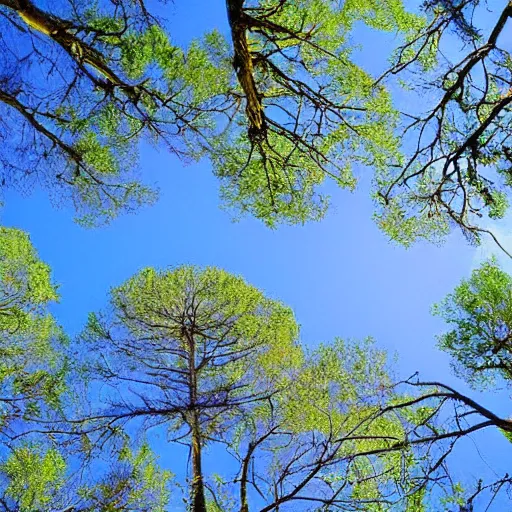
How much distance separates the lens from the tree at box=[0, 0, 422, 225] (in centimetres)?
440

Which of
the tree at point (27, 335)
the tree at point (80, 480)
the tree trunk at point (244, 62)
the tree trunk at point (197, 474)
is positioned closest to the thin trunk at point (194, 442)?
the tree trunk at point (197, 474)

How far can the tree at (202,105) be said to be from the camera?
14.4ft

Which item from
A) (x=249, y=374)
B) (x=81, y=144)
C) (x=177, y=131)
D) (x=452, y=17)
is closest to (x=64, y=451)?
(x=249, y=374)

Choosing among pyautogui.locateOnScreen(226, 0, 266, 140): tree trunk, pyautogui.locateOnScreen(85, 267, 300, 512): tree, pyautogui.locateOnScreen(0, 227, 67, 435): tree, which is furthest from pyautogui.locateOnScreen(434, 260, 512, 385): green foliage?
pyautogui.locateOnScreen(0, 227, 67, 435): tree

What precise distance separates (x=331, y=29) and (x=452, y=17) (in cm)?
160

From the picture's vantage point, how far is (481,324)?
642 cm

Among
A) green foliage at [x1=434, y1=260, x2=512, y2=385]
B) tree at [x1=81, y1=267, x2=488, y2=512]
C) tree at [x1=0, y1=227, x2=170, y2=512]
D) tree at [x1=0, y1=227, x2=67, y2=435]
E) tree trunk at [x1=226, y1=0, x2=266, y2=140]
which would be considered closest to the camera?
tree trunk at [x1=226, y1=0, x2=266, y2=140]

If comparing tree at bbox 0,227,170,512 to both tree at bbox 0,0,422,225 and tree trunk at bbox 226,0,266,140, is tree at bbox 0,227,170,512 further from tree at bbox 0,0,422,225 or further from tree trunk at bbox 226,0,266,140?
tree trunk at bbox 226,0,266,140

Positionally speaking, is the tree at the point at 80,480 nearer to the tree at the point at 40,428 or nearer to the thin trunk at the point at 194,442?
the tree at the point at 40,428

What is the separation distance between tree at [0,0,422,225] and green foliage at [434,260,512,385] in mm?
2458

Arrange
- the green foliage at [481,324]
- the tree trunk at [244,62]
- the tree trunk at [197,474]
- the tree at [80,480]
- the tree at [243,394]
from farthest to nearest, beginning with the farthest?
the green foliage at [481,324] < the tree at [80,480] < the tree trunk at [197,474] < the tree at [243,394] < the tree trunk at [244,62]

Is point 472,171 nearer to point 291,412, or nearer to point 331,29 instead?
point 331,29

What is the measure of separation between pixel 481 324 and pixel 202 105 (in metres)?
4.15

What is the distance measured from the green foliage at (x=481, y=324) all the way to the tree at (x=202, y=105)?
2.46 m
